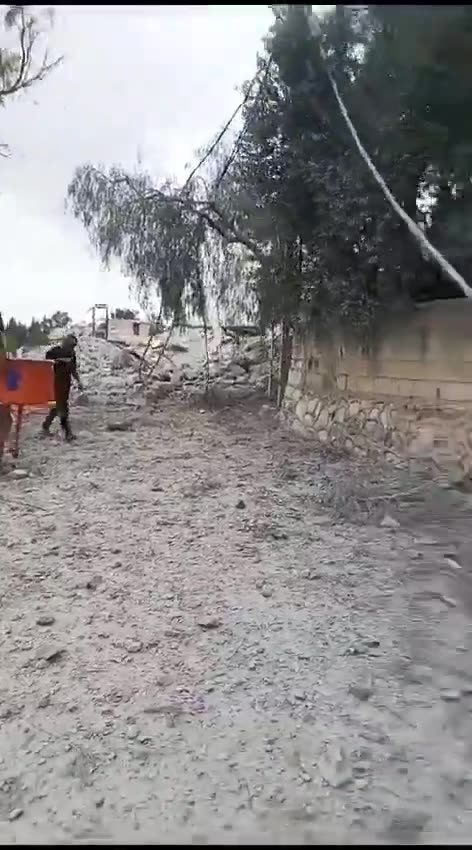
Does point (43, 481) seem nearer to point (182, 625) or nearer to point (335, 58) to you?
point (182, 625)

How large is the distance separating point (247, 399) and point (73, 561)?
584cm

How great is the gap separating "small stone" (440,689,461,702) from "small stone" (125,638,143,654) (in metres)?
1.24

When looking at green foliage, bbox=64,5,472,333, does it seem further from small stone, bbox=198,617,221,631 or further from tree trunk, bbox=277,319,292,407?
small stone, bbox=198,617,221,631

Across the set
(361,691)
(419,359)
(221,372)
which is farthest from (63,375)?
(361,691)

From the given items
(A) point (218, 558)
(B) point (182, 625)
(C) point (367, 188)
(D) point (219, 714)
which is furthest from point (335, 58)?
(D) point (219, 714)

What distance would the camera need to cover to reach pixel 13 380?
19.7 feet

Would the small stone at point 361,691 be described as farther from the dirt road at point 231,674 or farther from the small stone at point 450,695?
the small stone at point 450,695

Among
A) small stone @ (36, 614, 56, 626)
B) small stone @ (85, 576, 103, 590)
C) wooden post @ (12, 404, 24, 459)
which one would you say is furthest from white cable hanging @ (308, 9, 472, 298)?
wooden post @ (12, 404, 24, 459)

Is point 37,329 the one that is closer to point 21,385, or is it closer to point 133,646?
point 21,385

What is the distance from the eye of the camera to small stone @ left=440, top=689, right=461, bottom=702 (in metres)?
2.55

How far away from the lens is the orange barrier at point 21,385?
5965 millimetres

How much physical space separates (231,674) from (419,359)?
9.74 ft

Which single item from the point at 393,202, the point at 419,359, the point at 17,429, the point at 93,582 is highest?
the point at 393,202

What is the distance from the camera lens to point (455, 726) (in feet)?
7.90
